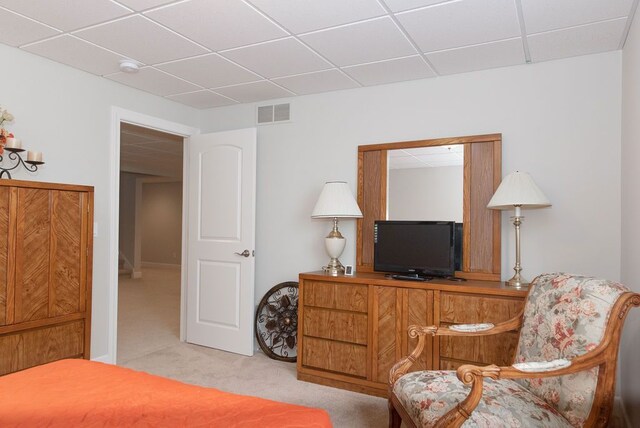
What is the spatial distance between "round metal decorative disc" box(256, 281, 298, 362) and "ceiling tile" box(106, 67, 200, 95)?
203cm

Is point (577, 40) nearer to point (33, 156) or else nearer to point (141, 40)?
point (141, 40)

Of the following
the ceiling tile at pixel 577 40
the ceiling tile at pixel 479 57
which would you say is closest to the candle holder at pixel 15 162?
the ceiling tile at pixel 479 57

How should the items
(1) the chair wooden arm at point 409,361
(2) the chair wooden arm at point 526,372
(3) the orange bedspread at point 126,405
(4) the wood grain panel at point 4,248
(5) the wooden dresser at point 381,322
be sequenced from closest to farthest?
1. (3) the orange bedspread at point 126,405
2. (2) the chair wooden arm at point 526,372
3. (1) the chair wooden arm at point 409,361
4. (4) the wood grain panel at point 4,248
5. (5) the wooden dresser at point 381,322

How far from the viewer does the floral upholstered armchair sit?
1678 millimetres

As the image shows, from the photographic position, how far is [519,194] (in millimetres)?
2695

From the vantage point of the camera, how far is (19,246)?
8.18 ft

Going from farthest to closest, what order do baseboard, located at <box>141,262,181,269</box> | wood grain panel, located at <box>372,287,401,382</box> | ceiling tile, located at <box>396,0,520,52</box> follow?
1. baseboard, located at <box>141,262,181,269</box>
2. wood grain panel, located at <box>372,287,401,382</box>
3. ceiling tile, located at <box>396,0,520,52</box>

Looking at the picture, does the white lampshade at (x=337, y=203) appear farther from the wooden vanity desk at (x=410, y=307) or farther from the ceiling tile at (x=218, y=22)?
the ceiling tile at (x=218, y=22)

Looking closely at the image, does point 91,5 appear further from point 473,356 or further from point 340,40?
point 473,356

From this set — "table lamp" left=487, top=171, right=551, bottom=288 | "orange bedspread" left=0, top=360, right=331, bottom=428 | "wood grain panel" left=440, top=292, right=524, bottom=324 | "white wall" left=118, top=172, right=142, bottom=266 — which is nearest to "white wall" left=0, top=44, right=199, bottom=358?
"orange bedspread" left=0, top=360, right=331, bottom=428

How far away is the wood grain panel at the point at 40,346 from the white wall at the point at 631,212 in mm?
3346

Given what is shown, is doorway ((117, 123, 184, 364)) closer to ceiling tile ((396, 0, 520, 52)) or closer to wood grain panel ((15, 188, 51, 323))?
wood grain panel ((15, 188, 51, 323))

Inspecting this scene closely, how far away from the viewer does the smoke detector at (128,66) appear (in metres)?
3.14

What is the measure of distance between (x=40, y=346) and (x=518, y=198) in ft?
10.4
